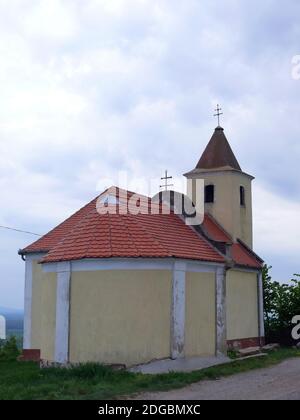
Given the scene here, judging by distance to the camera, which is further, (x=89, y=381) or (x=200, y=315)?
(x=200, y=315)

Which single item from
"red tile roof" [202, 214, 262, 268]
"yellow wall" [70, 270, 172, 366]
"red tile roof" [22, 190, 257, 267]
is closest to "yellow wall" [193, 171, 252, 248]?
"red tile roof" [202, 214, 262, 268]

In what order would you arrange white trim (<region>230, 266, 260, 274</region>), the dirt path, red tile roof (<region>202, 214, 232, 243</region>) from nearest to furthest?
1. the dirt path
2. white trim (<region>230, 266, 260, 274</region>)
3. red tile roof (<region>202, 214, 232, 243</region>)

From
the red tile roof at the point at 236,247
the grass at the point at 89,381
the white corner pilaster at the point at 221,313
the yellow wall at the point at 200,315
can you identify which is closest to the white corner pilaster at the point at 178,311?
the yellow wall at the point at 200,315

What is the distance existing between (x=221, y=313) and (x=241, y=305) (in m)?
3.33

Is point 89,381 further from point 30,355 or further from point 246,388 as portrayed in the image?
point 30,355

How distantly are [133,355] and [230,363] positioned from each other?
354 cm

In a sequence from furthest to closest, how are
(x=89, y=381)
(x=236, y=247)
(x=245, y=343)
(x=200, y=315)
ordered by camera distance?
(x=236, y=247)
(x=245, y=343)
(x=200, y=315)
(x=89, y=381)

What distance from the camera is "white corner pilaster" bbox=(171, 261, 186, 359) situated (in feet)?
54.0

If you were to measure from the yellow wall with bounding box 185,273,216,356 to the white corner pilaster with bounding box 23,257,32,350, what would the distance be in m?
7.04

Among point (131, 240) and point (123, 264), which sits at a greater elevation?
point (131, 240)

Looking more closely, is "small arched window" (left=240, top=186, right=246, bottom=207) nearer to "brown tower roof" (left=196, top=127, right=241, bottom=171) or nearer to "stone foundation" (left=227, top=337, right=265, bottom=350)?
"brown tower roof" (left=196, top=127, right=241, bottom=171)

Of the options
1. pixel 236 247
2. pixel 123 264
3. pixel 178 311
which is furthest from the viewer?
pixel 236 247

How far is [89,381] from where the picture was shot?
46.2 ft

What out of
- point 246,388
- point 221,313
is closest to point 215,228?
point 221,313
